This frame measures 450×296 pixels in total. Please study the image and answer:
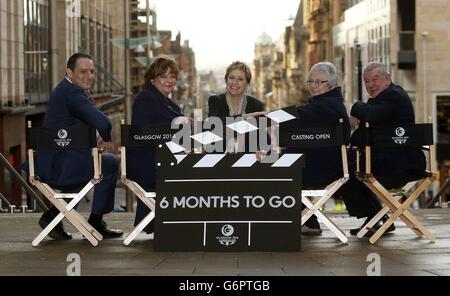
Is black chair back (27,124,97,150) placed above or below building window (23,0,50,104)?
below

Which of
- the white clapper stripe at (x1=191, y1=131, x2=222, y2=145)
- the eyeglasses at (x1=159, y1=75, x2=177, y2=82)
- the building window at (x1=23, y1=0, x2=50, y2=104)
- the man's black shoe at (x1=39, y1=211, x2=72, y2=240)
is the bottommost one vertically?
the man's black shoe at (x1=39, y1=211, x2=72, y2=240)

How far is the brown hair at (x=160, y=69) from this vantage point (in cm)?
928

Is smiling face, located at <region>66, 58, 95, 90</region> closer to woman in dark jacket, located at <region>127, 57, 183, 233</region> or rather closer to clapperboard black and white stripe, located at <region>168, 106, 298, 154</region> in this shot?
woman in dark jacket, located at <region>127, 57, 183, 233</region>

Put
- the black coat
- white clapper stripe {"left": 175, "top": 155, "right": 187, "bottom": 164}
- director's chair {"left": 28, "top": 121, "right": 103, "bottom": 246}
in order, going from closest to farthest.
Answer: white clapper stripe {"left": 175, "top": 155, "right": 187, "bottom": 164} → director's chair {"left": 28, "top": 121, "right": 103, "bottom": 246} → the black coat

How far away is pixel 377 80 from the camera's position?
9164 millimetres

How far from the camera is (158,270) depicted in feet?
22.7

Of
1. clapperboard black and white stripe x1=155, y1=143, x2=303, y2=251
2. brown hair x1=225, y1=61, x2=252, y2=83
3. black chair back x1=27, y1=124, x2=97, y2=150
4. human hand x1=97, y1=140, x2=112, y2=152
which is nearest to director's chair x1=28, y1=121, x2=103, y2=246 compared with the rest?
black chair back x1=27, y1=124, x2=97, y2=150

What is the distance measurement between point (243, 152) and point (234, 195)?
401 millimetres

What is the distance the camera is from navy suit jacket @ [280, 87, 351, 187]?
8.97 metres

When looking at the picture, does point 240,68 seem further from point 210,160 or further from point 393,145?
point 210,160

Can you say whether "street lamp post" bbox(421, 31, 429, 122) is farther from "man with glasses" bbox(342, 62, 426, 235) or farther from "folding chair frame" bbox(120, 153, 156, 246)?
"folding chair frame" bbox(120, 153, 156, 246)

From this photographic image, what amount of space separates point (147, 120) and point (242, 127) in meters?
1.03

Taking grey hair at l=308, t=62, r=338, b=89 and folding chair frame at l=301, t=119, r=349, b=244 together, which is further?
grey hair at l=308, t=62, r=338, b=89

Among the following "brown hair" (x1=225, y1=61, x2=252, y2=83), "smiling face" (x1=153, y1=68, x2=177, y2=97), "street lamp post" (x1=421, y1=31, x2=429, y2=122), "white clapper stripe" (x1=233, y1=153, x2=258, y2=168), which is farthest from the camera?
"street lamp post" (x1=421, y1=31, x2=429, y2=122)
